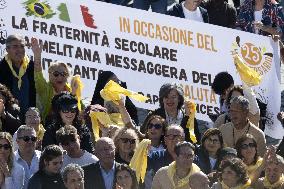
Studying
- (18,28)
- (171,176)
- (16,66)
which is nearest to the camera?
(171,176)

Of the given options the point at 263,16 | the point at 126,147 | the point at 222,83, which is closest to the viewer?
the point at 126,147

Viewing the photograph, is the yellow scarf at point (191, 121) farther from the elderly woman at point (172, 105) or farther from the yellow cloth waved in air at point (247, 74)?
the yellow cloth waved in air at point (247, 74)

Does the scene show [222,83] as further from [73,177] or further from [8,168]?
[73,177]

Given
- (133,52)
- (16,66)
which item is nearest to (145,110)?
(133,52)

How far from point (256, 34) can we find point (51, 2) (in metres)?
2.71

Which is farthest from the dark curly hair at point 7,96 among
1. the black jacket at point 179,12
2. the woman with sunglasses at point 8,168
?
the black jacket at point 179,12

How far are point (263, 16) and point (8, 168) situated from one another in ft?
20.4

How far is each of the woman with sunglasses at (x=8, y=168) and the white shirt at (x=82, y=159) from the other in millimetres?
554

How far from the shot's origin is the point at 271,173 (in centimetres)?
1823

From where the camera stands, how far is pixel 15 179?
17641 mm

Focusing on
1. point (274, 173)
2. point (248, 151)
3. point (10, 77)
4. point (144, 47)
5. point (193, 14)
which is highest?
point (193, 14)

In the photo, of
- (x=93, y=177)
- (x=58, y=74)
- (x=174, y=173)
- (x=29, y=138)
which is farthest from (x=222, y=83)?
(x=29, y=138)

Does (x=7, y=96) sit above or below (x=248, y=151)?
above

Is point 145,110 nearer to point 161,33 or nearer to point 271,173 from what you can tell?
point 161,33
